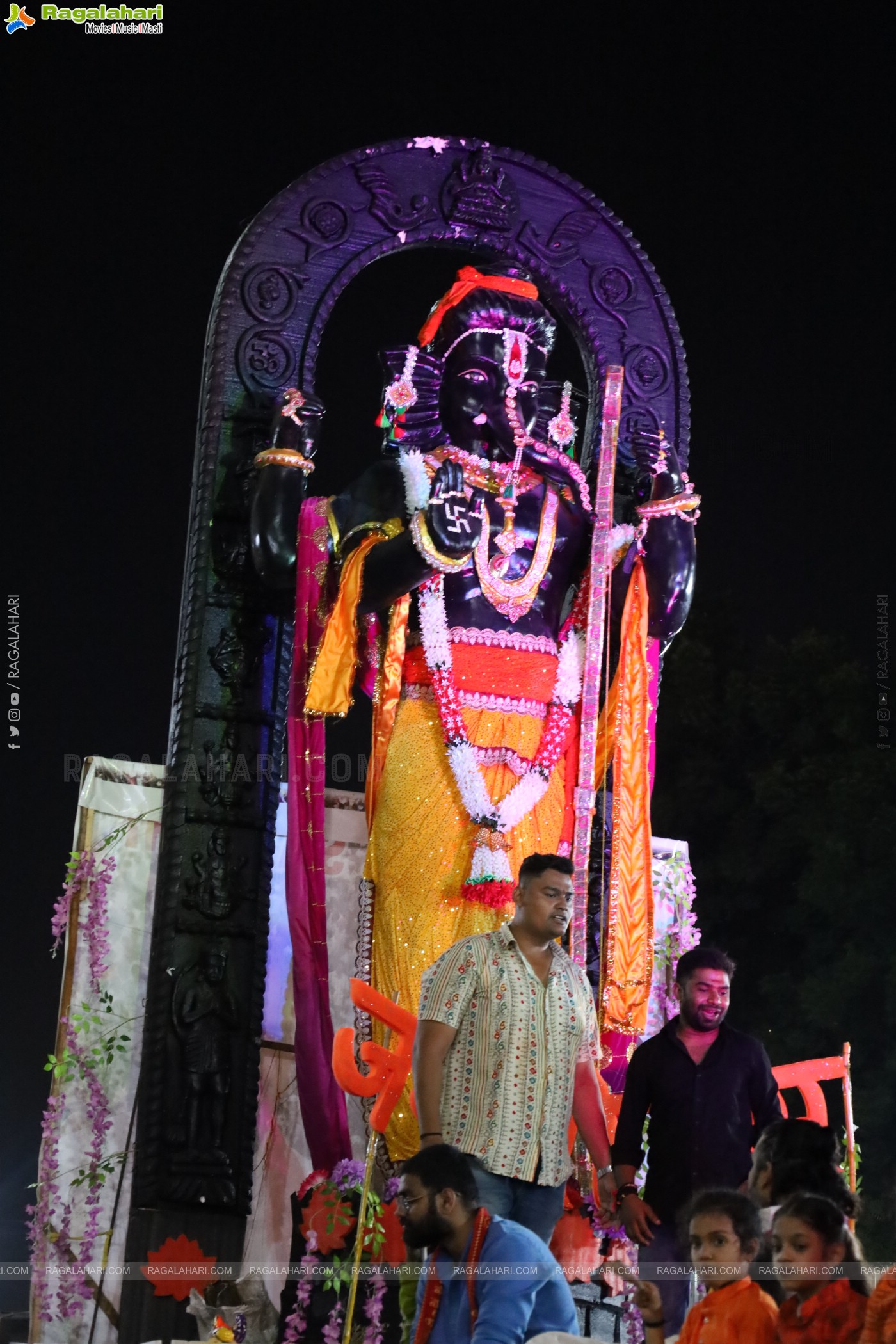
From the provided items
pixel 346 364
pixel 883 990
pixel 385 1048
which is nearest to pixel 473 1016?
pixel 385 1048

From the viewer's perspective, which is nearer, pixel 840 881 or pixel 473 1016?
pixel 473 1016

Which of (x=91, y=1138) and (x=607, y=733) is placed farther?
(x=607, y=733)

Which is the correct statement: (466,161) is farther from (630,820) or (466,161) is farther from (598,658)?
(630,820)

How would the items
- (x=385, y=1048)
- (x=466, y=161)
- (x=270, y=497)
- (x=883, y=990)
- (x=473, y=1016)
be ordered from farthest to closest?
(x=883, y=990), (x=466, y=161), (x=270, y=497), (x=385, y=1048), (x=473, y=1016)

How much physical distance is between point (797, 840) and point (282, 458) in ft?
23.1

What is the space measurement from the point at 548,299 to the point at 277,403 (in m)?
1.44

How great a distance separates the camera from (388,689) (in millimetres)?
6480

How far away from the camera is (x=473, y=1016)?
492cm

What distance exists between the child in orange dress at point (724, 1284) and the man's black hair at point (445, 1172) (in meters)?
0.45

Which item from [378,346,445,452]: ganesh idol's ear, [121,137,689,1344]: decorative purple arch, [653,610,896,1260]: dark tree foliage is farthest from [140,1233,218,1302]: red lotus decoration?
[653,610,896,1260]: dark tree foliage

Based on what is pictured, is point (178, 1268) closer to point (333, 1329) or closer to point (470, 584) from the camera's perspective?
point (333, 1329)

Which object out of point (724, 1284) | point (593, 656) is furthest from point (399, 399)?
point (724, 1284)

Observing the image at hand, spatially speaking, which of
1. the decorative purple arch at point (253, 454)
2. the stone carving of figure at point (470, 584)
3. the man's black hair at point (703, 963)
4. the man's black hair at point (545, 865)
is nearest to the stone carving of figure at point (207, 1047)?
the decorative purple arch at point (253, 454)

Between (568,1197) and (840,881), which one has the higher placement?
(840,881)
